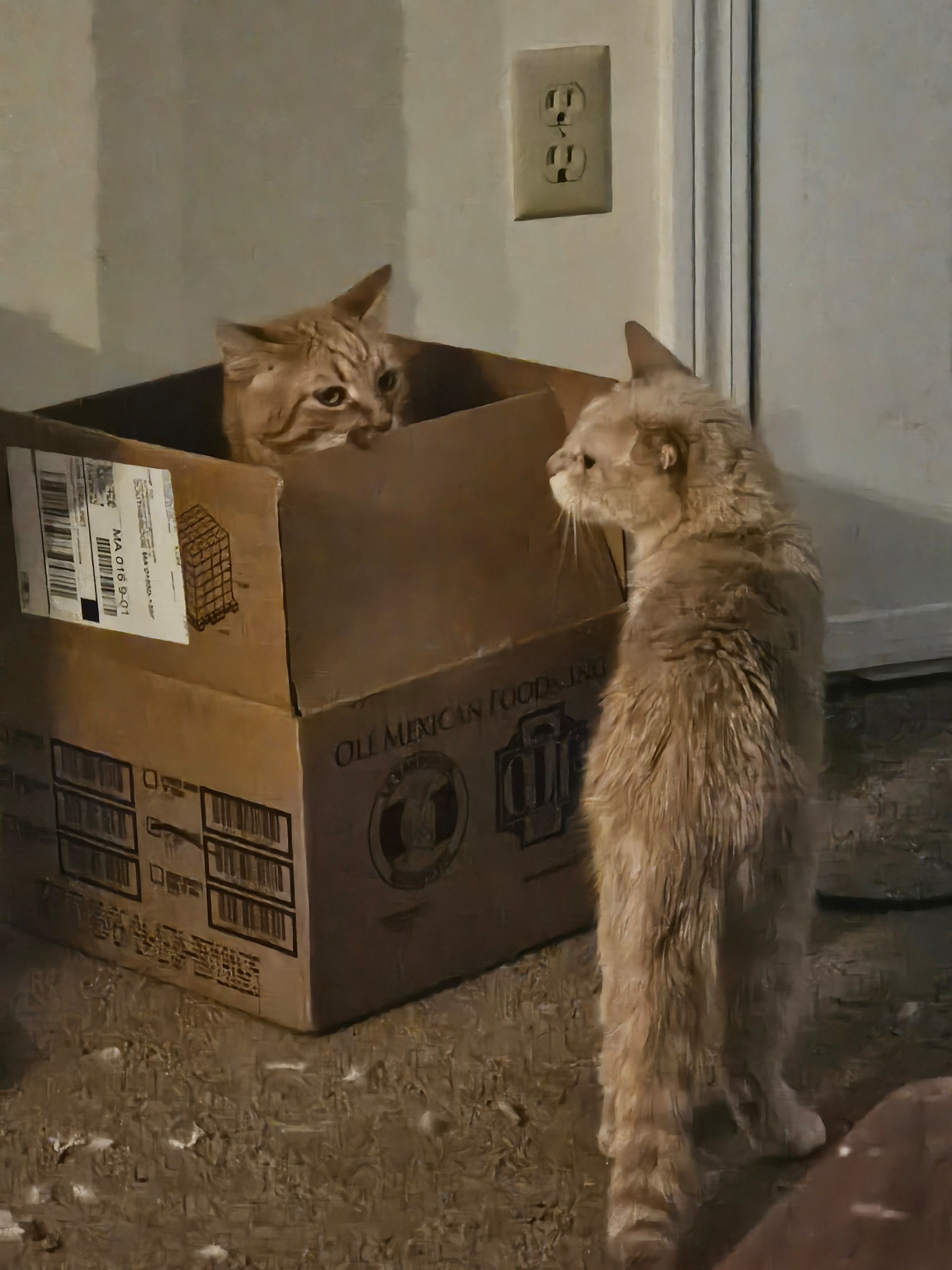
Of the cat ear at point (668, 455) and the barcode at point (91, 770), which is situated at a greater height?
the cat ear at point (668, 455)

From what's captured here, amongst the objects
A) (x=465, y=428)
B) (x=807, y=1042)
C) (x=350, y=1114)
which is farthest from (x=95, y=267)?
(x=807, y=1042)

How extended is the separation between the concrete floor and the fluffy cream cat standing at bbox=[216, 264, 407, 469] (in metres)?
0.40

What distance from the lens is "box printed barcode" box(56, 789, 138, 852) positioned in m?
1.00

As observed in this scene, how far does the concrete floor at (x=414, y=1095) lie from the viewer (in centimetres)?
81

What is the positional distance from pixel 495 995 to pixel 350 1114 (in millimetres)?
152

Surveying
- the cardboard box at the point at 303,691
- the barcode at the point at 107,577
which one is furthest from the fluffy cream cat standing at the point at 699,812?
the barcode at the point at 107,577

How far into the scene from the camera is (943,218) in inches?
35.8

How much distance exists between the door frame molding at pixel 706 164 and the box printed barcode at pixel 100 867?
543 mm

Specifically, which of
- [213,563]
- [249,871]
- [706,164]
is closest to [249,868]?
[249,871]

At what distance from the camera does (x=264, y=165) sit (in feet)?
2.68

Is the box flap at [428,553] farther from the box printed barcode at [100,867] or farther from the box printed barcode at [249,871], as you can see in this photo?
the box printed barcode at [100,867]

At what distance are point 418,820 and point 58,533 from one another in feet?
1.04

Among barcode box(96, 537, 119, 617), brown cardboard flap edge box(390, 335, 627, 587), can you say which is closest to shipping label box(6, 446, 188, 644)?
barcode box(96, 537, 119, 617)

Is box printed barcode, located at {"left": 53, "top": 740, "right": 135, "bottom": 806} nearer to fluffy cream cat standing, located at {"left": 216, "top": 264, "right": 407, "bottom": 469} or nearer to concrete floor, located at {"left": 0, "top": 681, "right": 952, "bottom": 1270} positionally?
concrete floor, located at {"left": 0, "top": 681, "right": 952, "bottom": 1270}
